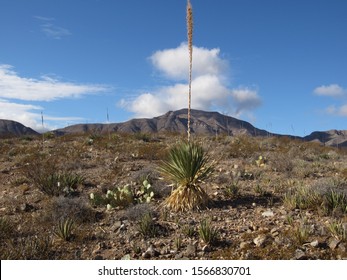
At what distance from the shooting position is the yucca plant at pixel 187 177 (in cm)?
893

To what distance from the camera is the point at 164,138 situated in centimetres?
2464

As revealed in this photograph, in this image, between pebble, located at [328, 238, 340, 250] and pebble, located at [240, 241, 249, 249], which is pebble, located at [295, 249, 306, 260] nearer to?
pebble, located at [328, 238, 340, 250]

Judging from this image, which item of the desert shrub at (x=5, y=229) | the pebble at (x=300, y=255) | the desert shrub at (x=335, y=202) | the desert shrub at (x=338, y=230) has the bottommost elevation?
the pebble at (x=300, y=255)

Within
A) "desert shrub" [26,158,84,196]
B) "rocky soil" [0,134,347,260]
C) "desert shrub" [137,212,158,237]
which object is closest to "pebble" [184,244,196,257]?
"rocky soil" [0,134,347,260]

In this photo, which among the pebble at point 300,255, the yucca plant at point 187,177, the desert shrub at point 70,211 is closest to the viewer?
the pebble at point 300,255

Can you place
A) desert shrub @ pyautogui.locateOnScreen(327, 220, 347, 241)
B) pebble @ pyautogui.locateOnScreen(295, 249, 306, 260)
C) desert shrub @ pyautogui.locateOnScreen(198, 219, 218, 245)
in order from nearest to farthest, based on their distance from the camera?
pebble @ pyautogui.locateOnScreen(295, 249, 306, 260) → desert shrub @ pyautogui.locateOnScreen(327, 220, 347, 241) → desert shrub @ pyautogui.locateOnScreen(198, 219, 218, 245)

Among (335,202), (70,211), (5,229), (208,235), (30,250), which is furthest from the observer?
(70,211)

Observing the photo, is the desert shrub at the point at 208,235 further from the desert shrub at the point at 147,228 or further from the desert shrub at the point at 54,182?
the desert shrub at the point at 54,182

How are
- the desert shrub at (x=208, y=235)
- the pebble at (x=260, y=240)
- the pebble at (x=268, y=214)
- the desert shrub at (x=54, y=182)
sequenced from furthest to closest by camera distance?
the desert shrub at (x=54, y=182) → the pebble at (x=268, y=214) → the desert shrub at (x=208, y=235) → the pebble at (x=260, y=240)

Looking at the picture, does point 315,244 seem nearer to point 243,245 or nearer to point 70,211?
point 243,245

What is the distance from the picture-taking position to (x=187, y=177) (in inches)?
358

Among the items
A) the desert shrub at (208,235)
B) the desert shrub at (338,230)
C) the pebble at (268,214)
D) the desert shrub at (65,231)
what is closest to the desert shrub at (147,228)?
the desert shrub at (208,235)

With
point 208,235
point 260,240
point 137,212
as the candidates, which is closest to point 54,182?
point 137,212

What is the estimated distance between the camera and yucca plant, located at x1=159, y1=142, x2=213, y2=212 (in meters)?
8.93
